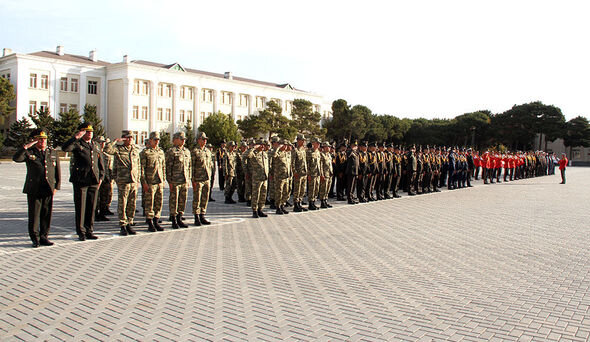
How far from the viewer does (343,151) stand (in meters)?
16.6

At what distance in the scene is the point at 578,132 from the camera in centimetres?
7625

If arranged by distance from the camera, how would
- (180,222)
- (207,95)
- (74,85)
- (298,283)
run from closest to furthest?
(298,283)
(180,222)
(74,85)
(207,95)

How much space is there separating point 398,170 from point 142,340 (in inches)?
581

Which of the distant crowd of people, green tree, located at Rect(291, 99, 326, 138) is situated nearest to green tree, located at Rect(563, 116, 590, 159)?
green tree, located at Rect(291, 99, 326, 138)

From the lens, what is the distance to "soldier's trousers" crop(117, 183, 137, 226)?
8828 millimetres

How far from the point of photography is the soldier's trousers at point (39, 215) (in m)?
7.50

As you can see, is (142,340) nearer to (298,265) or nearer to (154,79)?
(298,265)

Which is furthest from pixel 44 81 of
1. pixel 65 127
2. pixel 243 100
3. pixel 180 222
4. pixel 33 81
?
pixel 180 222

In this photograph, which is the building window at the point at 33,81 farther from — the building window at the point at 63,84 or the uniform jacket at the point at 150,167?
the uniform jacket at the point at 150,167

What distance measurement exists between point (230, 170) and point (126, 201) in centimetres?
591

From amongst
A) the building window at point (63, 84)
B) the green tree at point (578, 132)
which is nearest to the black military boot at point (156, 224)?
Answer: the building window at point (63, 84)

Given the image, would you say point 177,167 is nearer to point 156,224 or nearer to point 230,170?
point 156,224

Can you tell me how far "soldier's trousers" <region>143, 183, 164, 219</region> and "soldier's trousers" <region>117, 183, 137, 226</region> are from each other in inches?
10.2

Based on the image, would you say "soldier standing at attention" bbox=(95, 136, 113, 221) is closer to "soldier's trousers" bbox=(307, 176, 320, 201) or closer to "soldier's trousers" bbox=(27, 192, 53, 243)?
"soldier's trousers" bbox=(27, 192, 53, 243)
